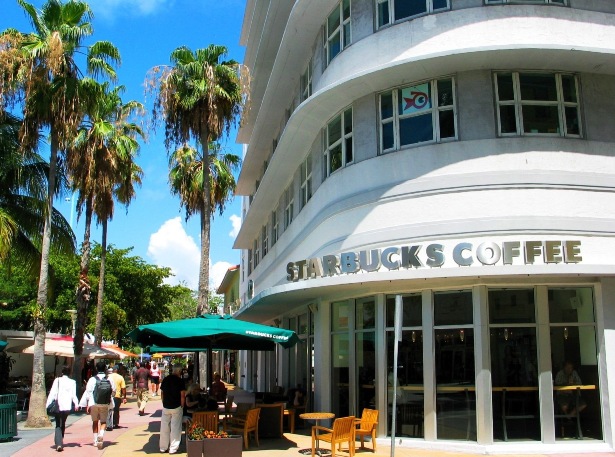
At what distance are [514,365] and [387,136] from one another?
576 cm

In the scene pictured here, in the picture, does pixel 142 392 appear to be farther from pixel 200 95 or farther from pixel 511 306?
pixel 511 306

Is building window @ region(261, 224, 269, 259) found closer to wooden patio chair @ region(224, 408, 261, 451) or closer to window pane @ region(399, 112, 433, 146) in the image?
wooden patio chair @ region(224, 408, 261, 451)

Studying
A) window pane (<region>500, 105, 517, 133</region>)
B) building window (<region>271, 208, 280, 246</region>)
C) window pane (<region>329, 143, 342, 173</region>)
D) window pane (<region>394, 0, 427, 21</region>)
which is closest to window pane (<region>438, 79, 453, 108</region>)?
window pane (<region>500, 105, 517, 133</region>)

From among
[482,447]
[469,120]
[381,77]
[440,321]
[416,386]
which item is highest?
[381,77]

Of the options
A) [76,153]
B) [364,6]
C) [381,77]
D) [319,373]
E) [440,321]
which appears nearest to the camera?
[440,321]

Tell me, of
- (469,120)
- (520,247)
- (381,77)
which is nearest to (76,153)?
(381,77)

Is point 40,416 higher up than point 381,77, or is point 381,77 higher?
point 381,77

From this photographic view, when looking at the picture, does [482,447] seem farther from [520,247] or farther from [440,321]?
[520,247]

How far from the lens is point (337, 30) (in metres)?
17.0

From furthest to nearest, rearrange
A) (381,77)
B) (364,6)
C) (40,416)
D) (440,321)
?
1. (40,416)
2. (364,6)
3. (381,77)
4. (440,321)

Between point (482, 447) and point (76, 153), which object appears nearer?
point (482, 447)

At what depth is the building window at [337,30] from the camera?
54.2 ft

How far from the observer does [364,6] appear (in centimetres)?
1589

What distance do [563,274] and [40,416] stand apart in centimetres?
1471
